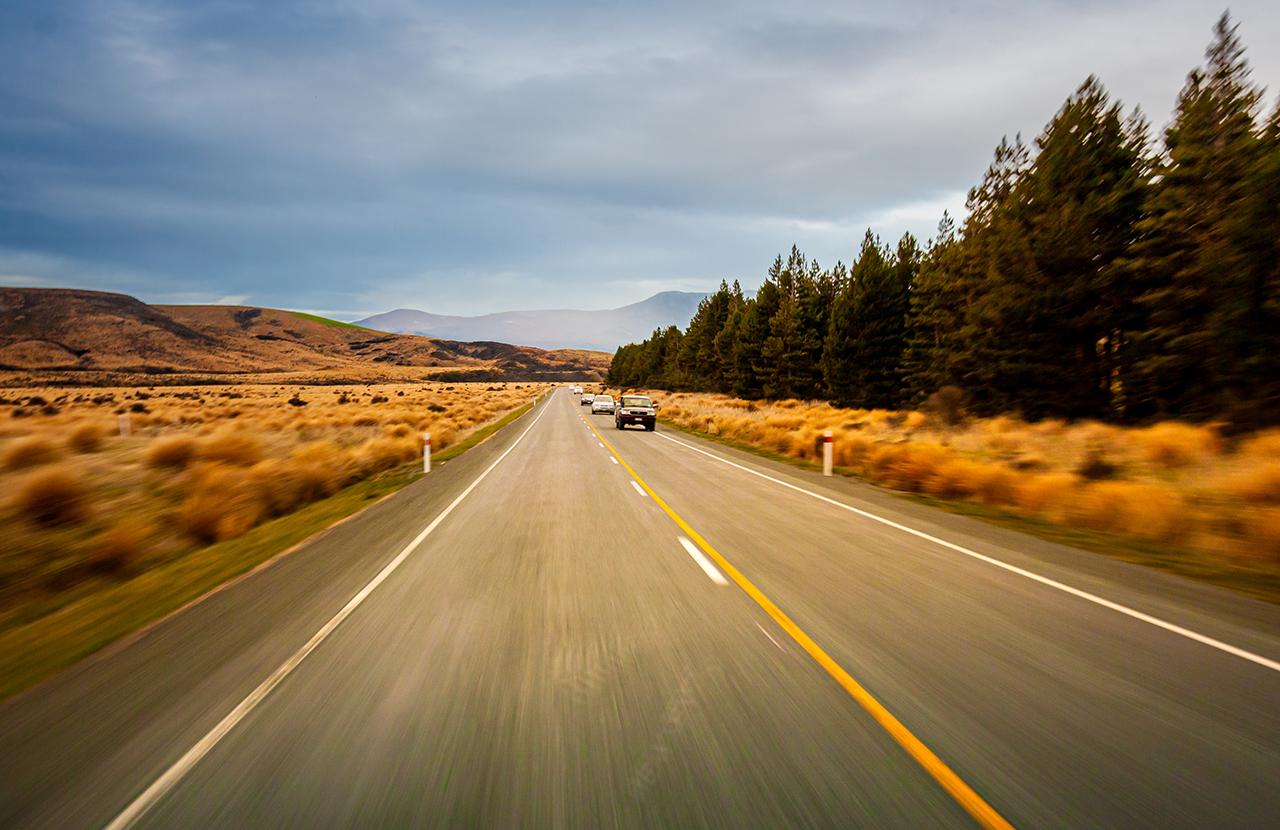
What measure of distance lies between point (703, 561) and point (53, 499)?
10397 mm

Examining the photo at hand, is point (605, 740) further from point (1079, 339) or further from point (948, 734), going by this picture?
point (1079, 339)

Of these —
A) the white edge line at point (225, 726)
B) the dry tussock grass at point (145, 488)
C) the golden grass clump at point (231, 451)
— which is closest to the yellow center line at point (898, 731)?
the white edge line at point (225, 726)

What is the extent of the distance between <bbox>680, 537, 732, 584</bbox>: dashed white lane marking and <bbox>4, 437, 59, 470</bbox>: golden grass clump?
14886 mm

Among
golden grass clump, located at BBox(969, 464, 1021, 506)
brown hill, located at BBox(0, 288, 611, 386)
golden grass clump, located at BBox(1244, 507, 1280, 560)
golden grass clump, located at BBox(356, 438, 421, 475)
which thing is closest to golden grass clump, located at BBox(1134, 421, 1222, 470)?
golden grass clump, located at BBox(969, 464, 1021, 506)

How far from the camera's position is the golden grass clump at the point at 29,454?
13133 millimetres

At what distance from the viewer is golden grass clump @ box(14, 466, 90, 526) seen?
9172mm

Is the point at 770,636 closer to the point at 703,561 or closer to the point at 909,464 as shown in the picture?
the point at 703,561

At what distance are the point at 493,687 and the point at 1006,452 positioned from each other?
15089mm

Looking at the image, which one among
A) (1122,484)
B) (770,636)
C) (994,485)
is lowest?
(770,636)

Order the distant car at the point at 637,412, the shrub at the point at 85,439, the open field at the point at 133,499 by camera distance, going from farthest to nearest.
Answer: the distant car at the point at 637,412 < the shrub at the point at 85,439 < the open field at the point at 133,499

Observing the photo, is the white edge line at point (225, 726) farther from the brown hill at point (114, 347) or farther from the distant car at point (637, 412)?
the brown hill at point (114, 347)

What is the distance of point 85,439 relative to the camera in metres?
17.4

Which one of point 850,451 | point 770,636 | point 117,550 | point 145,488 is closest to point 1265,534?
point 770,636

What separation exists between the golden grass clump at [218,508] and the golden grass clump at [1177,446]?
17.5 meters
